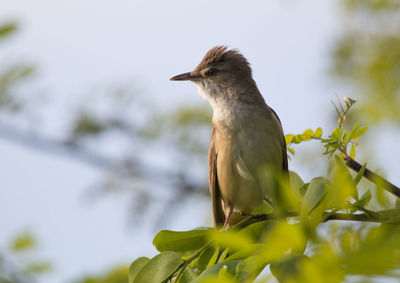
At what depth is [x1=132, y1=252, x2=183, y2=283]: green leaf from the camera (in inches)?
79.8

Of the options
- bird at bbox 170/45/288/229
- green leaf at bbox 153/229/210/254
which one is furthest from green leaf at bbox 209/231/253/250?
bird at bbox 170/45/288/229

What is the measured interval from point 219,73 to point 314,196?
4001 mm

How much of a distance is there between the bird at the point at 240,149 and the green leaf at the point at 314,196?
2.49 m

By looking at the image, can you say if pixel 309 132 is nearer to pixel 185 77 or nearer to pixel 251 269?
pixel 251 269

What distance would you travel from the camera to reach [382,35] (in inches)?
153

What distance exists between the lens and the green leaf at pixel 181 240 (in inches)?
88.9

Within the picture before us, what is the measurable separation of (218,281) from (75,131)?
5322 mm

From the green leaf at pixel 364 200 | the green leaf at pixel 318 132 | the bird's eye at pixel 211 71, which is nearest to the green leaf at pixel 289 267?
the green leaf at pixel 364 200

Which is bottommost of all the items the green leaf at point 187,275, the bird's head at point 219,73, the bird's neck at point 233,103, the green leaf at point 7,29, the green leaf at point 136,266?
the green leaf at point 187,275

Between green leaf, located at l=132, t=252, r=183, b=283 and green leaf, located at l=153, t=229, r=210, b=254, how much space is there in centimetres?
15

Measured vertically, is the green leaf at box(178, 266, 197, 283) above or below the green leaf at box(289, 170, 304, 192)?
below

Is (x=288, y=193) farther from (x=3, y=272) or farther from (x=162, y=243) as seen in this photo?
(x=162, y=243)

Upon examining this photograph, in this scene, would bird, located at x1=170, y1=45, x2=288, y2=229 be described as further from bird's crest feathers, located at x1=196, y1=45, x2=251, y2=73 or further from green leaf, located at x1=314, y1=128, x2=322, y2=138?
green leaf, located at x1=314, y1=128, x2=322, y2=138

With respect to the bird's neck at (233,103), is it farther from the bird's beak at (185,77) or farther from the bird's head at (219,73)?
the bird's beak at (185,77)
